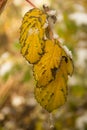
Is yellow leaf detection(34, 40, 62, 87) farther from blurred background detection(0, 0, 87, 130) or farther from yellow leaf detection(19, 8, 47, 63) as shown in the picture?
blurred background detection(0, 0, 87, 130)

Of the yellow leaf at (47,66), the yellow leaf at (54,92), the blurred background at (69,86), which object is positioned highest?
the yellow leaf at (47,66)

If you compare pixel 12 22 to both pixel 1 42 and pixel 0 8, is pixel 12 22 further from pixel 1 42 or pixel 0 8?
pixel 0 8

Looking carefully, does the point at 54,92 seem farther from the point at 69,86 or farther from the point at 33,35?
the point at 69,86

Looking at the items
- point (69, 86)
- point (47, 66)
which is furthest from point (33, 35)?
point (69, 86)

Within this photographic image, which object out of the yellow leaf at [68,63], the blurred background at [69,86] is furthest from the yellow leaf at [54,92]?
the blurred background at [69,86]

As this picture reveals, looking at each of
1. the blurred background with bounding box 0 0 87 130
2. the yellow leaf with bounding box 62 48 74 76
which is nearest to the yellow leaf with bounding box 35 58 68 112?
the yellow leaf with bounding box 62 48 74 76

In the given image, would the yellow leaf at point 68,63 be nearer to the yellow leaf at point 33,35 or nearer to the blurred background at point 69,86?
the yellow leaf at point 33,35
